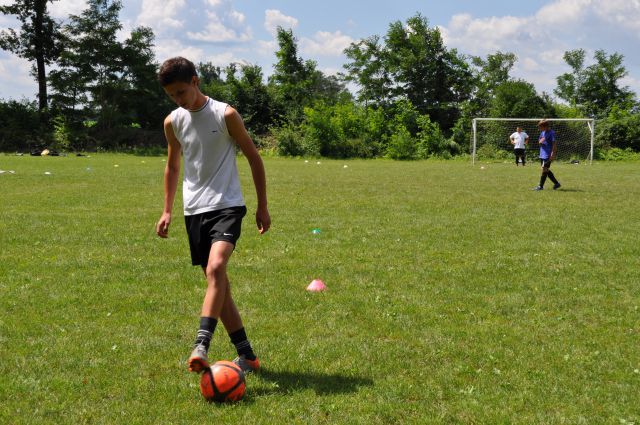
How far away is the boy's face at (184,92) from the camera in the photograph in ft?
13.5

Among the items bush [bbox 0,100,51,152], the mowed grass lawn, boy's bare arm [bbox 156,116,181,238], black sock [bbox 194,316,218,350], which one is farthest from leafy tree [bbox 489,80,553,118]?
black sock [bbox 194,316,218,350]

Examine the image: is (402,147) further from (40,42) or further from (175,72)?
(175,72)

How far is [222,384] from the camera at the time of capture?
13.2 ft

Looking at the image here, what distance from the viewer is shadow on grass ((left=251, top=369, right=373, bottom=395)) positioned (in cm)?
430

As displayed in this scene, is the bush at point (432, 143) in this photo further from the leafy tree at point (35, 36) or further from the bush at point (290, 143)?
the leafy tree at point (35, 36)

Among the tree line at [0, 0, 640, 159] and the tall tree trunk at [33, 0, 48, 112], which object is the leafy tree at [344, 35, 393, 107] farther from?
the tall tree trunk at [33, 0, 48, 112]

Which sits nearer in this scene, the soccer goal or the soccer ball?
the soccer ball

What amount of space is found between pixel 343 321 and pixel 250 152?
2098 millimetres

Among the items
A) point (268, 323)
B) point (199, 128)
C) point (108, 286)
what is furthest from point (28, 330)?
point (199, 128)

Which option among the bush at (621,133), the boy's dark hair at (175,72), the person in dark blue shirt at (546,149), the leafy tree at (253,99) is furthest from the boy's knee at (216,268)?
the leafy tree at (253,99)

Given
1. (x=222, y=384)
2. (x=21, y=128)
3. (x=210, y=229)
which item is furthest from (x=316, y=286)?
(x=21, y=128)

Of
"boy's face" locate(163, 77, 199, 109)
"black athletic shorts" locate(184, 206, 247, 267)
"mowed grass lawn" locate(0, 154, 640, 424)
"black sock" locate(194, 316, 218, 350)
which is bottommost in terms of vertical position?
"mowed grass lawn" locate(0, 154, 640, 424)

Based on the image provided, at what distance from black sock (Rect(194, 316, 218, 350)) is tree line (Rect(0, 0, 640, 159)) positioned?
127 ft

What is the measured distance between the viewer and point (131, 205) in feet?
46.1
